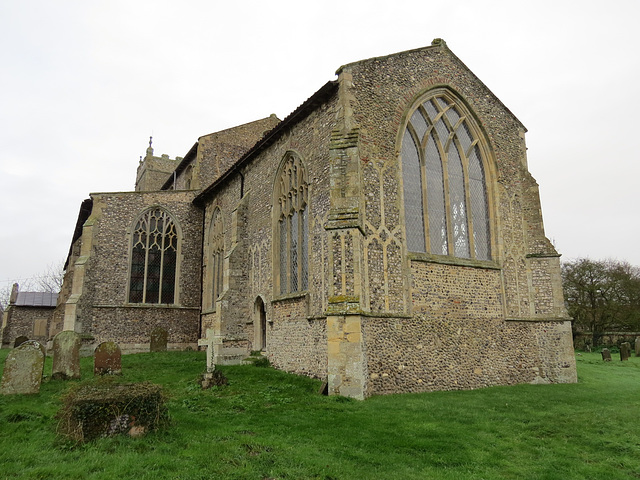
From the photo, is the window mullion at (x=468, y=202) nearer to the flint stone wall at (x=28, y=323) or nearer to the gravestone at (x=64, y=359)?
the gravestone at (x=64, y=359)

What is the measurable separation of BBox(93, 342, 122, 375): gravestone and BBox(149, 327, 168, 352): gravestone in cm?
934

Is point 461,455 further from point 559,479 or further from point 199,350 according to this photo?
point 199,350

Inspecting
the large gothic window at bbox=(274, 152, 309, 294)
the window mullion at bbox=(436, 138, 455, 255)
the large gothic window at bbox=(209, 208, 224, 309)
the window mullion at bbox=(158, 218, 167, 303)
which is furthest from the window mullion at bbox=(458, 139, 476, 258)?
the window mullion at bbox=(158, 218, 167, 303)

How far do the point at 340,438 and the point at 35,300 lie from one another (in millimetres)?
37416

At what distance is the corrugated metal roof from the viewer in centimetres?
3595

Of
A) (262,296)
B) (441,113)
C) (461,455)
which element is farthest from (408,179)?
(461,455)

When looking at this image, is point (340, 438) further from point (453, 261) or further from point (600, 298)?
point (600, 298)

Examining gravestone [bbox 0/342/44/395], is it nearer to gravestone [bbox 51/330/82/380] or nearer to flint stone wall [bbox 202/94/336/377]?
gravestone [bbox 51/330/82/380]

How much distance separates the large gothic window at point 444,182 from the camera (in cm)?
1353

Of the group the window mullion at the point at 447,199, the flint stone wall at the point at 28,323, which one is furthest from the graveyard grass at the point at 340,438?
the flint stone wall at the point at 28,323

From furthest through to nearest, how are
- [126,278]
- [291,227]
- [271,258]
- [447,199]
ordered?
1. [126,278]
2. [271,258]
3. [291,227]
4. [447,199]

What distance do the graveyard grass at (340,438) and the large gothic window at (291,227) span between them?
3994 mm

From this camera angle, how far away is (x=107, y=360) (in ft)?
40.5

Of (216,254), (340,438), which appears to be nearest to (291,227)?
(216,254)
